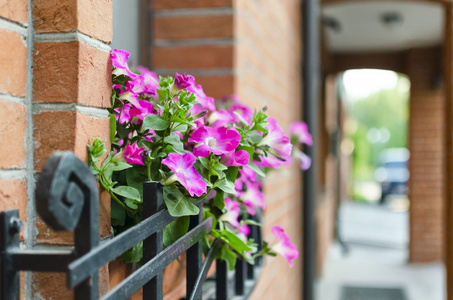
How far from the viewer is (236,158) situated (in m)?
0.99

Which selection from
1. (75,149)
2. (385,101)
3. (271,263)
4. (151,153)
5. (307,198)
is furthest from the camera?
(385,101)

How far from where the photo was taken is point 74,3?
2.60ft

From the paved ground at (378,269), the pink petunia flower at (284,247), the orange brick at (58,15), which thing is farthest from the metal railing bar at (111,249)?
the paved ground at (378,269)

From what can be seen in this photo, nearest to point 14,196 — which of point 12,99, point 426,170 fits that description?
point 12,99

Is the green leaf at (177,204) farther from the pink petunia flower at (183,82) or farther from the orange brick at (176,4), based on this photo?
the orange brick at (176,4)

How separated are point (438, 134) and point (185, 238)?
729 cm

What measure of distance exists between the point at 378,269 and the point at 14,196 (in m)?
6.90

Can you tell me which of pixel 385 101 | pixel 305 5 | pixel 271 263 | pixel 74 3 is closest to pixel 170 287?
pixel 74 3

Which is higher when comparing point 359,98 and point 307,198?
point 359,98

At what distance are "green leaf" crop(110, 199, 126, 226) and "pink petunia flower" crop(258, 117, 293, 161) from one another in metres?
0.35

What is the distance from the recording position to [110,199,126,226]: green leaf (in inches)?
36.3

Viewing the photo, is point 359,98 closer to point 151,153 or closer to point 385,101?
point 385,101

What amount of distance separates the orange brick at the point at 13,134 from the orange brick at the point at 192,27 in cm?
117

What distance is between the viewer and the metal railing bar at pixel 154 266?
691 mm
